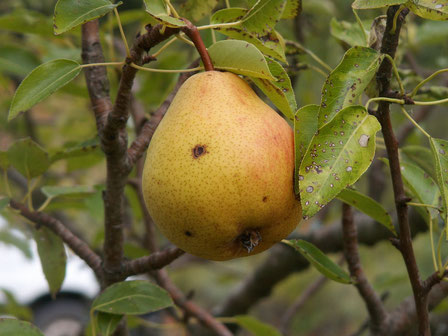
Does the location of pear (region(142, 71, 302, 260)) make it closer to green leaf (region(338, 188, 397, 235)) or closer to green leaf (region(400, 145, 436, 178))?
green leaf (region(338, 188, 397, 235))

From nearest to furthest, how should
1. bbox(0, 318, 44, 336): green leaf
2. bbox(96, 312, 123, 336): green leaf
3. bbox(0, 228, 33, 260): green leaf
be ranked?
bbox(0, 318, 44, 336): green leaf, bbox(96, 312, 123, 336): green leaf, bbox(0, 228, 33, 260): green leaf

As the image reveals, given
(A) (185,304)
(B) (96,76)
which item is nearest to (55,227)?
(B) (96,76)

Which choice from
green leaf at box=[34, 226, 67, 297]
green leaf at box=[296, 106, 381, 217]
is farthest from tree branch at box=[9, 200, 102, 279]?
green leaf at box=[296, 106, 381, 217]

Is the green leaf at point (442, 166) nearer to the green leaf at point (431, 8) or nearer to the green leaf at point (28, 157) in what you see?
the green leaf at point (431, 8)

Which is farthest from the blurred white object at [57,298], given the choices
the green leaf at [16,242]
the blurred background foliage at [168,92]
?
the green leaf at [16,242]

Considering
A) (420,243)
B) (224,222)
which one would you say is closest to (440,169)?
(224,222)
